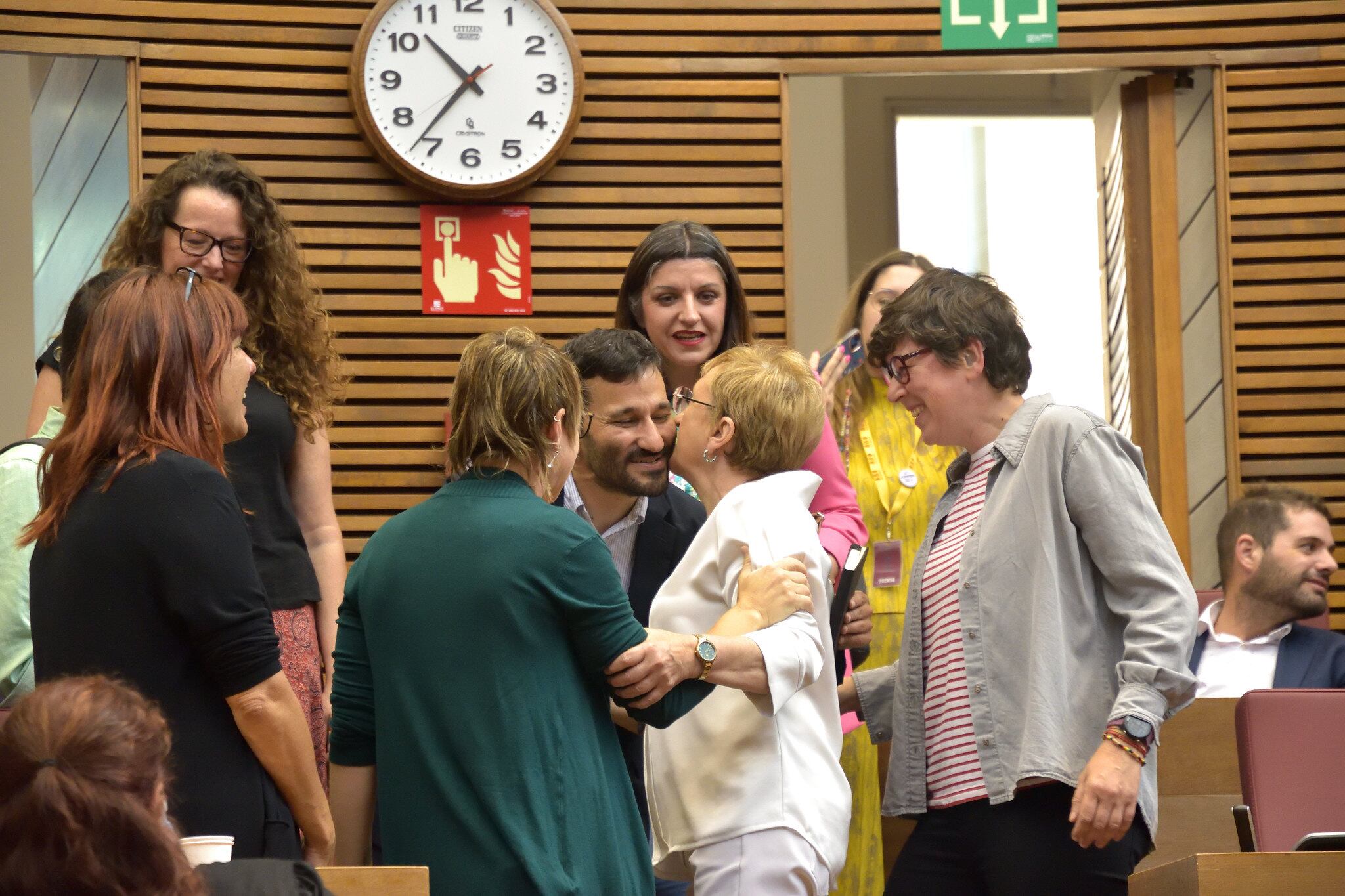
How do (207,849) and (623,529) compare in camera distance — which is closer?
(207,849)

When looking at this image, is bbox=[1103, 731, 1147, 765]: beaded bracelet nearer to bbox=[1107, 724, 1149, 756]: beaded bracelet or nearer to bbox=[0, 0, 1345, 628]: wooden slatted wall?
bbox=[1107, 724, 1149, 756]: beaded bracelet

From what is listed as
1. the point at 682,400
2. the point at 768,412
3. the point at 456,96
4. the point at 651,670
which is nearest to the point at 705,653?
the point at 651,670

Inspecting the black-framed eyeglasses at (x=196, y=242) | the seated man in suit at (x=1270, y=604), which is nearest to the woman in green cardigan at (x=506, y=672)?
the black-framed eyeglasses at (x=196, y=242)

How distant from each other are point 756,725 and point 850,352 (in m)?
1.61

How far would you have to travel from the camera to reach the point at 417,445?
5297 millimetres

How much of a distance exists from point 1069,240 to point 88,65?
457cm

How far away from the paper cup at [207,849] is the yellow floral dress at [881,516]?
191cm

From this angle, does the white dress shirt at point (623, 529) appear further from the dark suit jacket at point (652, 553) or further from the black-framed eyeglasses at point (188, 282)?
the black-framed eyeglasses at point (188, 282)

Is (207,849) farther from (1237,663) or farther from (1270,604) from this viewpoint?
(1270,604)

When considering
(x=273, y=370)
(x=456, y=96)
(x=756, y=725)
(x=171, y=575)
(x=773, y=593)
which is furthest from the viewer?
(x=456, y=96)

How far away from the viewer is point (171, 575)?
6.95ft

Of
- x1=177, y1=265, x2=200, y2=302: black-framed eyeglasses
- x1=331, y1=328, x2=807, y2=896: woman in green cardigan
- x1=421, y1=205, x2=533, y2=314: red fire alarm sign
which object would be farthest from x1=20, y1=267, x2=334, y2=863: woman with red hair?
x1=421, y1=205, x2=533, y2=314: red fire alarm sign

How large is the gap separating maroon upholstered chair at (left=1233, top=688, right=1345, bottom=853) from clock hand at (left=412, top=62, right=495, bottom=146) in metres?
3.26

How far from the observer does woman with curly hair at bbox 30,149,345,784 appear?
123 inches
